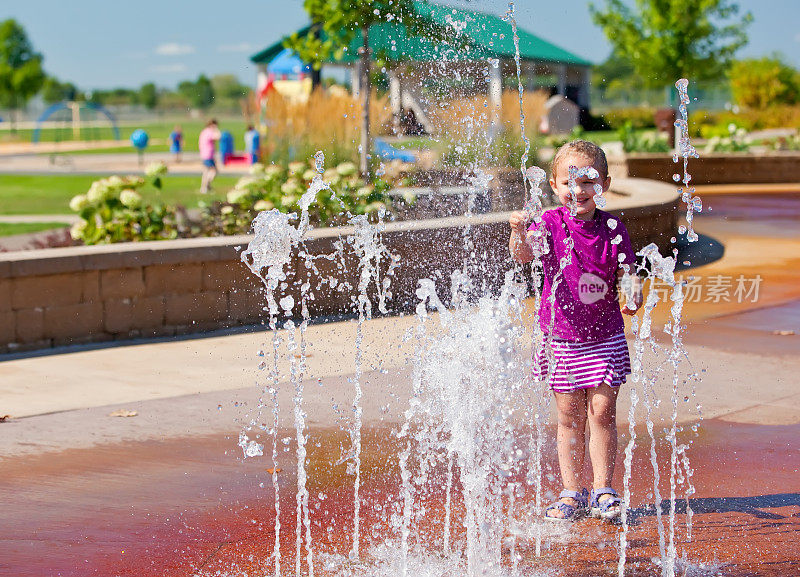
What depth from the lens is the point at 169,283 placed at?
7.32 meters

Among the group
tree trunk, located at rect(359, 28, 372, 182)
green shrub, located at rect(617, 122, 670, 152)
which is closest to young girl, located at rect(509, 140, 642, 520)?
tree trunk, located at rect(359, 28, 372, 182)

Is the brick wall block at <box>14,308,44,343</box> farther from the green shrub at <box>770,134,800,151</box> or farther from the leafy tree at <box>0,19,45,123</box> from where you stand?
the leafy tree at <box>0,19,45,123</box>

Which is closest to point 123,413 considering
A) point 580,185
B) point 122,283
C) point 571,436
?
point 122,283

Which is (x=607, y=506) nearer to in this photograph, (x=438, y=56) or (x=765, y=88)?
(x=438, y=56)

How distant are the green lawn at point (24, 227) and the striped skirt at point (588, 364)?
1064cm

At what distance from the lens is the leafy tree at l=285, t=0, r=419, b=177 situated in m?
11.4

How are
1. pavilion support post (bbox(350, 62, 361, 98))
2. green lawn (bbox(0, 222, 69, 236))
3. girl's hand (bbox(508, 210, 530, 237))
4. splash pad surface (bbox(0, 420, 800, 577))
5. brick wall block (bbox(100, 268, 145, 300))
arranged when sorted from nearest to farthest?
splash pad surface (bbox(0, 420, 800, 577))
girl's hand (bbox(508, 210, 530, 237))
brick wall block (bbox(100, 268, 145, 300))
pavilion support post (bbox(350, 62, 361, 98))
green lawn (bbox(0, 222, 69, 236))

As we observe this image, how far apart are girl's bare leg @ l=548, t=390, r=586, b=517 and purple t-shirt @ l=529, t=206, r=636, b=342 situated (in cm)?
24

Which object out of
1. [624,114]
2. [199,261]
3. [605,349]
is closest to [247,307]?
[199,261]

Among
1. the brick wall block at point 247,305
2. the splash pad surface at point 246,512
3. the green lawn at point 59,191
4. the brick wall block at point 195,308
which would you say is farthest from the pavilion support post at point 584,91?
the splash pad surface at point 246,512

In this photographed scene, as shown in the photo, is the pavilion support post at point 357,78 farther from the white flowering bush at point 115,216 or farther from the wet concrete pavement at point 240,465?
the wet concrete pavement at point 240,465

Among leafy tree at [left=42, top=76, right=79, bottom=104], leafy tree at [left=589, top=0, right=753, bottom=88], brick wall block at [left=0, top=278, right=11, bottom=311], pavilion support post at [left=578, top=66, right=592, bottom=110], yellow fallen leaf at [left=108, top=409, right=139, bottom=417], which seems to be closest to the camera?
yellow fallen leaf at [left=108, top=409, right=139, bottom=417]

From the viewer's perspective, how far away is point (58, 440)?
5086mm

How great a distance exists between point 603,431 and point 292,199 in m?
5.39
